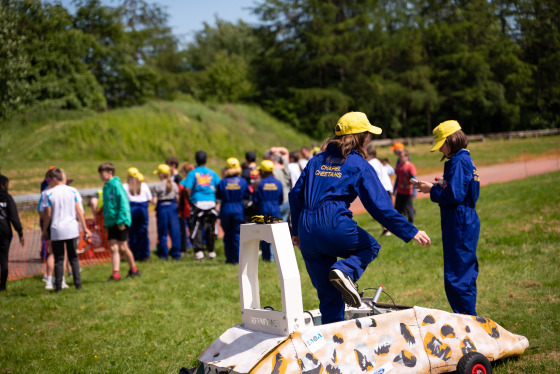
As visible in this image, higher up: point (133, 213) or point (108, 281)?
point (133, 213)

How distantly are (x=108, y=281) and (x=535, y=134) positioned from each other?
43.4 metres

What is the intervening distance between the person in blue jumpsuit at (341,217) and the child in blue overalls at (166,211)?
8193 mm

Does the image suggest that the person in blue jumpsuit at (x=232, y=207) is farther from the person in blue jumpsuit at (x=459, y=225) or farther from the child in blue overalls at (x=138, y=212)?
the person in blue jumpsuit at (x=459, y=225)

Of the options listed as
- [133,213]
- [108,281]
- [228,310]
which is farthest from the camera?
[133,213]

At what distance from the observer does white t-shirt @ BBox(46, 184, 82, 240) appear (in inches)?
373

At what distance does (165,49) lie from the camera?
67.5 meters

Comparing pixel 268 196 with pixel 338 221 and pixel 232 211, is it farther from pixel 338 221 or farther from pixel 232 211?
pixel 338 221

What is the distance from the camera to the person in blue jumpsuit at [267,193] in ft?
36.2

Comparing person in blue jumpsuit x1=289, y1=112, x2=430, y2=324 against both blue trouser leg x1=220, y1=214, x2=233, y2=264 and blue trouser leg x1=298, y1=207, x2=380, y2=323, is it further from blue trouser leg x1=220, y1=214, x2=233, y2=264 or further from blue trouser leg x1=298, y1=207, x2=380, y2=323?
blue trouser leg x1=220, y1=214, x2=233, y2=264

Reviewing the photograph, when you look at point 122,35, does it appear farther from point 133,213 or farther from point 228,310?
point 228,310

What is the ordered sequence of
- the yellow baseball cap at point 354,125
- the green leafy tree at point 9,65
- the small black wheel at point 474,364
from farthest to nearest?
the green leafy tree at point 9,65
the yellow baseball cap at point 354,125
the small black wheel at point 474,364

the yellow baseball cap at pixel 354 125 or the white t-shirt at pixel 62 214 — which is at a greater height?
the yellow baseball cap at pixel 354 125

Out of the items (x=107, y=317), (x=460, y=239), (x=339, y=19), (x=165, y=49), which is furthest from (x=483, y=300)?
(x=165, y=49)

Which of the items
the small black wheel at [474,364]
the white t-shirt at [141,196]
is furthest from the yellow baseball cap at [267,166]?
the small black wheel at [474,364]
